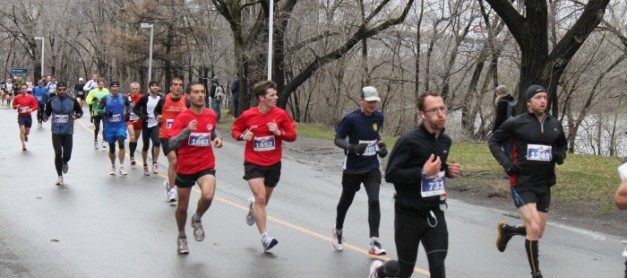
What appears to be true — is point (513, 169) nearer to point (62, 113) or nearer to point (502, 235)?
point (502, 235)

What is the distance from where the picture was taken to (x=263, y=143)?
29.3ft

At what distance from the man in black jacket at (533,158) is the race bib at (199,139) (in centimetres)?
307

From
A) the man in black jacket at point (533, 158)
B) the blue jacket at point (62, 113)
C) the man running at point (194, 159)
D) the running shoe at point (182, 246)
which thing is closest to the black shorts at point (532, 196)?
the man in black jacket at point (533, 158)

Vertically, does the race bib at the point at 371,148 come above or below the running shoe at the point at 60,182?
above

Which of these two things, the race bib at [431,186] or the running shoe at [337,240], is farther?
the running shoe at [337,240]

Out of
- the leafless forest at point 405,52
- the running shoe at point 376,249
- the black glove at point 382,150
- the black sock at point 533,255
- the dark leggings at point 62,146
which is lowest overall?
the running shoe at point 376,249

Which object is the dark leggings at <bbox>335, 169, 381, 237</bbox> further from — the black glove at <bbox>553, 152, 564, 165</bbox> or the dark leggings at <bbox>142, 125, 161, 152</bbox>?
the dark leggings at <bbox>142, 125, 161, 152</bbox>

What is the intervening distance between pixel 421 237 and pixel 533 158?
226cm

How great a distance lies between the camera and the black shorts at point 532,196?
7776 millimetres

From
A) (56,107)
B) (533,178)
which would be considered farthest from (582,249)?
(56,107)

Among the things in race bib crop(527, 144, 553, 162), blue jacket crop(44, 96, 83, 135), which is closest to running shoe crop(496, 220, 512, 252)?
race bib crop(527, 144, 553, 162)

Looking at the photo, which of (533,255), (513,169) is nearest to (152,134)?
(513,169)

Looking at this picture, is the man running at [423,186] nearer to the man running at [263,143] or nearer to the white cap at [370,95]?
the white cap at [370,95]

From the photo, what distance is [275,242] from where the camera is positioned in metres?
8.67
